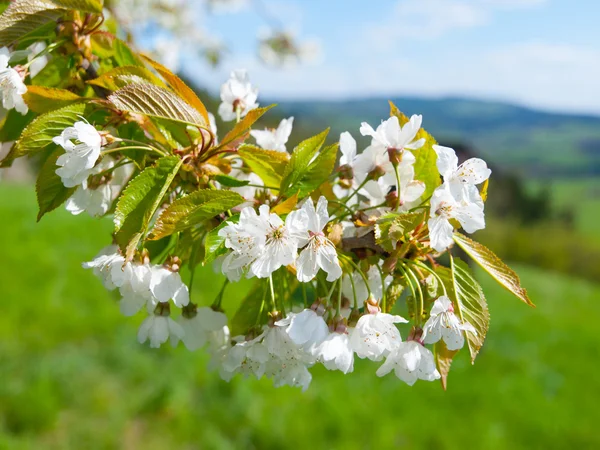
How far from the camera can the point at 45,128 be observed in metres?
0.82

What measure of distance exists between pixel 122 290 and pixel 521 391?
3965 mm

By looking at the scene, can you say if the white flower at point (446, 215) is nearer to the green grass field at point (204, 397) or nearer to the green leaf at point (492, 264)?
the green leaf at point (492, 264)

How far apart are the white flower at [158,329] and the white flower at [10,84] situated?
1.44ft

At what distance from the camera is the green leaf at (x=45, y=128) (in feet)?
2.68

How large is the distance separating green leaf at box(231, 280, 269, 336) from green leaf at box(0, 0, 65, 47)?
0.58m

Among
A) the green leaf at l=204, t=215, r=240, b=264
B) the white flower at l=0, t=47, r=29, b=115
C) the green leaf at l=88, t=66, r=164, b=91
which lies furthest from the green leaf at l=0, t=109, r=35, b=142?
the green leaf at l=204, t=215, r=240, b=264

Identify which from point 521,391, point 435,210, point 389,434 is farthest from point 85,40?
point 521,391

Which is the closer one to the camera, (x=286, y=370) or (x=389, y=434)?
(x=286, y=370)

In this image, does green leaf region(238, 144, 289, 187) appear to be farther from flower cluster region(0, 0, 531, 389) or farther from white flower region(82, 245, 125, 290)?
white flower region(82, 245, 125, 290)

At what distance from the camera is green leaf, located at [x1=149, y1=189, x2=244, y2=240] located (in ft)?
2.44

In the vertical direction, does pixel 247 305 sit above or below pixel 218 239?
below

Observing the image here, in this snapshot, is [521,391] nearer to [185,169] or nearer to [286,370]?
[286,370]

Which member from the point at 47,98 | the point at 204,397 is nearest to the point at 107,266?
the point at 47,98

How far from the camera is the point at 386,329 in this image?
833 mm
